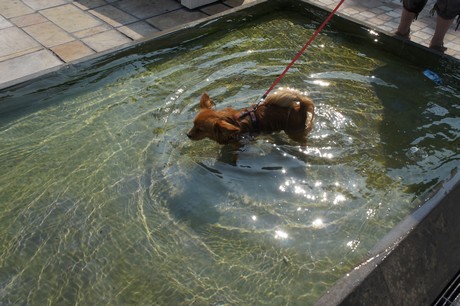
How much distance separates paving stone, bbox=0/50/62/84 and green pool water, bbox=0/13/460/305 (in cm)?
50

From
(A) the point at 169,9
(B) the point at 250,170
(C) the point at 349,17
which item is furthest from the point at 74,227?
(C) the point at 349,17

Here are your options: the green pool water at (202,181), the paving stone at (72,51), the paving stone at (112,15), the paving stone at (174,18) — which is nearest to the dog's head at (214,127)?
the green pool water at (202,181)

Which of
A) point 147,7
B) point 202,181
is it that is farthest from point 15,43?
point 202,181

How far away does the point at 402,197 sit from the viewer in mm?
4457

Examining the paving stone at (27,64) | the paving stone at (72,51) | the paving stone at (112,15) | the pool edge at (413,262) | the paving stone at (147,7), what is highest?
the pool edge at (413,262)

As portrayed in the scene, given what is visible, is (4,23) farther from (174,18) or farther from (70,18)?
(174,18)

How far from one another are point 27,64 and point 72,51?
2.31 ft

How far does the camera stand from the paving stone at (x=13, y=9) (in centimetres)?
760

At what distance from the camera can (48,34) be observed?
699cm

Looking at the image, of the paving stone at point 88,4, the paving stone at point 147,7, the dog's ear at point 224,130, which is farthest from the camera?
the paving stone at point 88,4

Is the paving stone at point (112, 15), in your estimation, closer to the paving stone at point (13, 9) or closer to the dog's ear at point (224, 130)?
the paving stone at point (13, 9)

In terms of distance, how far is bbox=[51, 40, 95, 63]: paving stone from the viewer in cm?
640

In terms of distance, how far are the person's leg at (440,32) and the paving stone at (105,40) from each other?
499 cm

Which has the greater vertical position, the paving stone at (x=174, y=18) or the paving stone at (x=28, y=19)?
the paving stone at (x=174, y=18)
